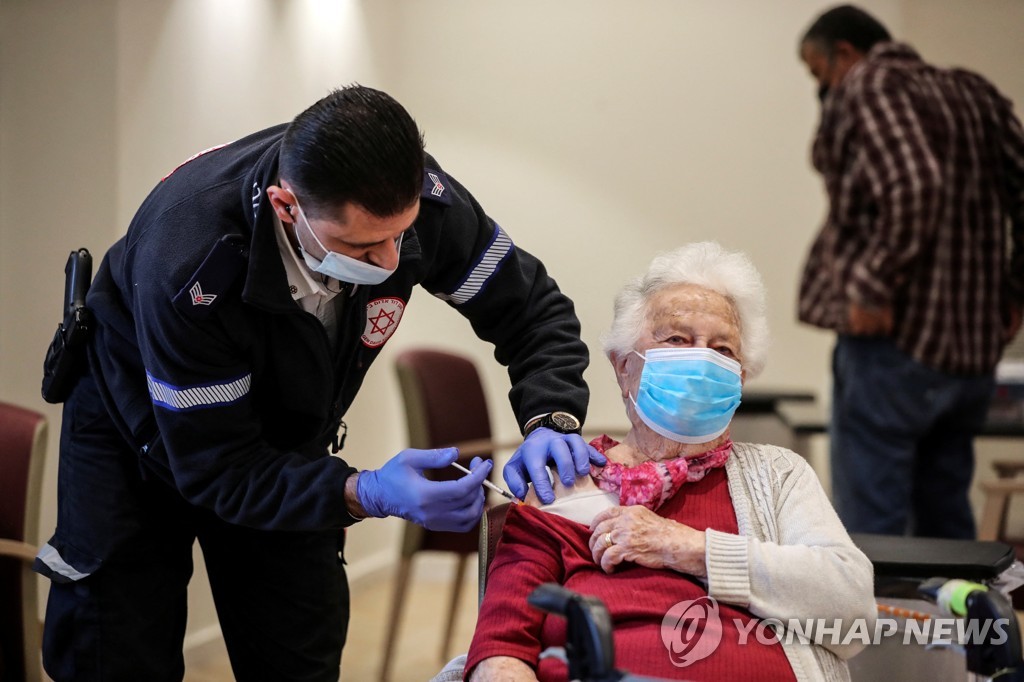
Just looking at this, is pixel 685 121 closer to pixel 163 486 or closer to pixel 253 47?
pixel 253 47

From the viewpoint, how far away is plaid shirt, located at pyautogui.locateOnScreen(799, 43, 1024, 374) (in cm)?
260

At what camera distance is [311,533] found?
1798 millimetres

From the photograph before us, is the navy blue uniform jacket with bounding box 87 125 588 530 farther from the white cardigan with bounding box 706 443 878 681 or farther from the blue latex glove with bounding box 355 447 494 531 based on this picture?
the white cardigan with bounding box 706 443 878 681

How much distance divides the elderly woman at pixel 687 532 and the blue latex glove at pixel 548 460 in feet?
0.12

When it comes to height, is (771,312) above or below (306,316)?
below

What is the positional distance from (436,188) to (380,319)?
0.24 m

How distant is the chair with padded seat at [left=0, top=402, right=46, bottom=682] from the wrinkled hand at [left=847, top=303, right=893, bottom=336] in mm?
1938

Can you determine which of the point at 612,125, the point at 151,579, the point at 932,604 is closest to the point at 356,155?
the point at 151,579

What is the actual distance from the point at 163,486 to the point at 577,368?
2.41 feet

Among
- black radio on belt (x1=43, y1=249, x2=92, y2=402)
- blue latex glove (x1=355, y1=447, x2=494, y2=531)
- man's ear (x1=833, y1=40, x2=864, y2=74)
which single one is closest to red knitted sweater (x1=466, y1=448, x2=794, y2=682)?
blue latex glove (x1=355, y1=447, x2=494, y2=531)

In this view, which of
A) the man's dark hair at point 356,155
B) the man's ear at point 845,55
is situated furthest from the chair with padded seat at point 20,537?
the man's ear at point 845,55

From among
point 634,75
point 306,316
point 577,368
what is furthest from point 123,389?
point 634,75

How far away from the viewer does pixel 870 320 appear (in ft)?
8.69

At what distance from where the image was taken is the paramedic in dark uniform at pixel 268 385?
1.41m
